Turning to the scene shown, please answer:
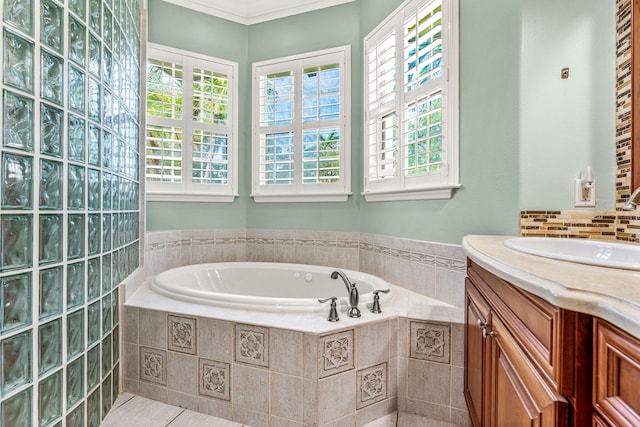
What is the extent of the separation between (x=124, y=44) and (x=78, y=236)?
1.21 metres

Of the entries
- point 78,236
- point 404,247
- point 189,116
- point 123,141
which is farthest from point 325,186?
point 78,236

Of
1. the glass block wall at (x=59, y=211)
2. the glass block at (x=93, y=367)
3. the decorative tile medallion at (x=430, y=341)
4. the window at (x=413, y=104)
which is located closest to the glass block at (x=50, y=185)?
the glass block wall at (x=59, y=211)

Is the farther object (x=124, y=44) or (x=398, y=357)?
(x=124, y=44)

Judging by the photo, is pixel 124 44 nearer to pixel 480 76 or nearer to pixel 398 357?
pixel 480 76

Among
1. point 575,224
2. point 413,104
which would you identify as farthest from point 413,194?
point 575,224

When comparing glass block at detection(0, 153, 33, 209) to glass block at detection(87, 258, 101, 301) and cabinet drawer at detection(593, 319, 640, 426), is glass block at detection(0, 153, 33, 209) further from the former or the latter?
cabinet drawer at detection(593, 319, 640, 426)

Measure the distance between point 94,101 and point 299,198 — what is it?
176cm

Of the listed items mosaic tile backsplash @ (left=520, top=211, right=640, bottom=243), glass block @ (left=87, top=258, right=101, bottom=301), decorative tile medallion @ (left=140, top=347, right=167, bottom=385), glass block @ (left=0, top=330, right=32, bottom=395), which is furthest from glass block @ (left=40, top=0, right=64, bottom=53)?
mosaic tile backsplash @ (left=520, top=211, right=640, bottom=243)

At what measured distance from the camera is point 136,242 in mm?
2217

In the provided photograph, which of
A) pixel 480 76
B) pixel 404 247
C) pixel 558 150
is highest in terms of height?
pixel 480 76

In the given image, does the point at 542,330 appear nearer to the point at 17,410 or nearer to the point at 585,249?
the point at 585,249

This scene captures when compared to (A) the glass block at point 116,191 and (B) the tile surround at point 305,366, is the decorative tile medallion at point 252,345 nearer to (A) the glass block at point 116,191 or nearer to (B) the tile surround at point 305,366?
(B) the tile surround at point 305,366

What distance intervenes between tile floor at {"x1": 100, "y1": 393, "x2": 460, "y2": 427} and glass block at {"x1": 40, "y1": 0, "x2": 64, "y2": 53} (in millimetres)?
1682

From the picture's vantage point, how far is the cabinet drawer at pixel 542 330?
58 cm
